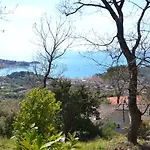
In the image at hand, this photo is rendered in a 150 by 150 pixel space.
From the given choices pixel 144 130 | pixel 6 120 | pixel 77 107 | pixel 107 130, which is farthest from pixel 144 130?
pixel 6 120

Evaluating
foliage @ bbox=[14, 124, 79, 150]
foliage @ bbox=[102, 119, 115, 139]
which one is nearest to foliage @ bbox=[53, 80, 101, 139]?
foliage @ bbox=[102, 119, 115, 139]

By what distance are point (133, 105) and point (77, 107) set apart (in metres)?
6.15

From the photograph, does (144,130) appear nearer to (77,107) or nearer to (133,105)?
(77,107)

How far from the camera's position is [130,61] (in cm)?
835

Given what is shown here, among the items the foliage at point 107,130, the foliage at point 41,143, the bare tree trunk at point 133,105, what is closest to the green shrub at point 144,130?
the foliage at point 107,130

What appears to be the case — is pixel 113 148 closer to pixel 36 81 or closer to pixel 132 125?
pixel 132 125

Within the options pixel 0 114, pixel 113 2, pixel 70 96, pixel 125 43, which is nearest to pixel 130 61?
pixel 125 43

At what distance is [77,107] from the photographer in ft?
47.9

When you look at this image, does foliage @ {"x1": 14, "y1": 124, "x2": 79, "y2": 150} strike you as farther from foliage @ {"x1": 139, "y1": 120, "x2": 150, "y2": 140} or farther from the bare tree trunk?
foliage @ {"x1": 139, "y1": 120, "x2": 150, "y2": 140}

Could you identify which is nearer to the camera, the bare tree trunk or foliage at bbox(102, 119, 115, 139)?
the bare tree trunk

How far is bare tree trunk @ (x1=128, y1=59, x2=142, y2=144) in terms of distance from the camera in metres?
8.36

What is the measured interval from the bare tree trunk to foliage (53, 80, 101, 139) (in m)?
5.46

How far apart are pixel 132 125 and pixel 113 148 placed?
86 centimetres

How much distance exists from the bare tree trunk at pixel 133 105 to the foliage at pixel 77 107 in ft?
17.9
